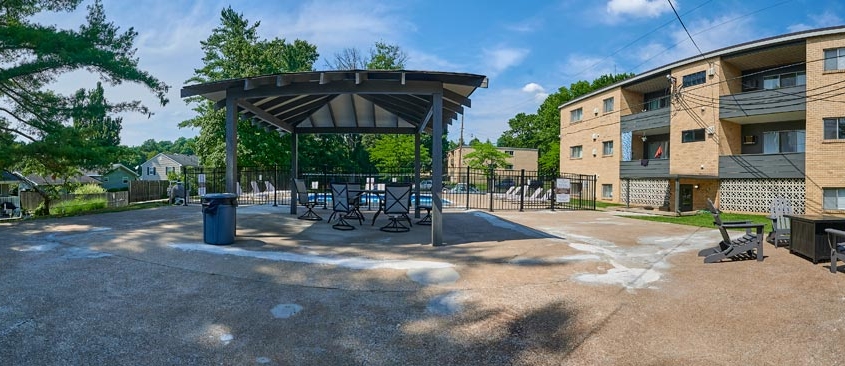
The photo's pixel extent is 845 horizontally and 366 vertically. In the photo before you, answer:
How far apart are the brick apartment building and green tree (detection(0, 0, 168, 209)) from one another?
23.1 metres

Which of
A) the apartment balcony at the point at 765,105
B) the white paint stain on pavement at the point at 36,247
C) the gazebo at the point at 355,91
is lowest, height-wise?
the white paint stain on pavement at the point at 36,247

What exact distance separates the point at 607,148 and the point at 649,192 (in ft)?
15.1

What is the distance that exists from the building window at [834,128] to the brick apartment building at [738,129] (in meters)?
0.04

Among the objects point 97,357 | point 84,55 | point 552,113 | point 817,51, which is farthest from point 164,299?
point 552,113

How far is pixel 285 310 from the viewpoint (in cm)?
404

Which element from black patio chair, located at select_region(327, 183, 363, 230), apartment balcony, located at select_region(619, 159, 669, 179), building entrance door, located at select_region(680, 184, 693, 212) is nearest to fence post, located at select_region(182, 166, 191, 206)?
black patio chair, located at select_region(327, 183, 363, 230)

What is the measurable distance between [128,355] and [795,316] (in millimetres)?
5782

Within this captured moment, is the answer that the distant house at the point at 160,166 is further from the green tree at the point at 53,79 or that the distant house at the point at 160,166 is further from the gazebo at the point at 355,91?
the gazebo at the point at 355,91

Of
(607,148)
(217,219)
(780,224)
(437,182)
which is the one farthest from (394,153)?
(780,224)

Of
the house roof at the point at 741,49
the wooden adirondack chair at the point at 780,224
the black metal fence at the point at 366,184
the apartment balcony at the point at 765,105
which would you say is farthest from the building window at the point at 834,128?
the wooden adirondack chair at the point at 780,224

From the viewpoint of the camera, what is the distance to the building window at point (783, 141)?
1911 cm

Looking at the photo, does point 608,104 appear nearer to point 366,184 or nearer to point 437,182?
point 366,184

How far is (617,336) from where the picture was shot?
3590 mm

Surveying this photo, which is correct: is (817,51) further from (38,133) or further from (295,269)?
(38,133)
